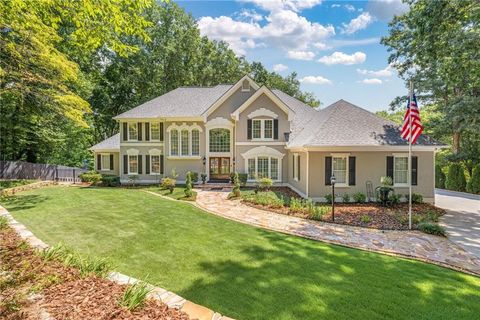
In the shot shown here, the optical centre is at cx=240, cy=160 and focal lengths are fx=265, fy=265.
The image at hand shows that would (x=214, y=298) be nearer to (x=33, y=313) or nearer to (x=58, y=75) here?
(x=33, y=313)

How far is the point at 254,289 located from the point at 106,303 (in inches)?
102

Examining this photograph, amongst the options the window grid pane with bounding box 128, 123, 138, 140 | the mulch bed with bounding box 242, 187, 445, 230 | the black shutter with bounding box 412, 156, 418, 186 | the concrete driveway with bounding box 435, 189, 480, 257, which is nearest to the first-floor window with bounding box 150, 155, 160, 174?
the window grid pane with bounding box 128, 123, 138, 140

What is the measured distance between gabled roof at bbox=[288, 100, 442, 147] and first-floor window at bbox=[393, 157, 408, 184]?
114 centimetres

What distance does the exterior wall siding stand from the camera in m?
15.1

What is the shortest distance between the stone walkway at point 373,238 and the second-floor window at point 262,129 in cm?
888

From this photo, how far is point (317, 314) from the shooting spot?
432 centimetres

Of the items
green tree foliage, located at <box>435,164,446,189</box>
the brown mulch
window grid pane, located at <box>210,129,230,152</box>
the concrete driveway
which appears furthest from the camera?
green tree foliage, located at <box>435,164,446,189</box>

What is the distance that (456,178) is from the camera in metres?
22.4

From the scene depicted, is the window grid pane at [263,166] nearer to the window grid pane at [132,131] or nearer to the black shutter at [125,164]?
the window grid pane at [132,131]

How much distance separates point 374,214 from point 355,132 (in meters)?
5.20

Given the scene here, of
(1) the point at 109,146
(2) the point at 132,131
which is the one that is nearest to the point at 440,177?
(2) the point at 132,131

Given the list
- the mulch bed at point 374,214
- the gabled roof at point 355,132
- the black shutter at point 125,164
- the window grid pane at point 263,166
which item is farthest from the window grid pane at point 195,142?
the gabled roof at point 355,132

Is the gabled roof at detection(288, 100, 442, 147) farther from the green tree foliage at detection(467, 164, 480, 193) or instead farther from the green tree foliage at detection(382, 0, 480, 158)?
the green tree foliage at detection(467, 164, 480, 193)

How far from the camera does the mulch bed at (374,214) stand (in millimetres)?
11008
